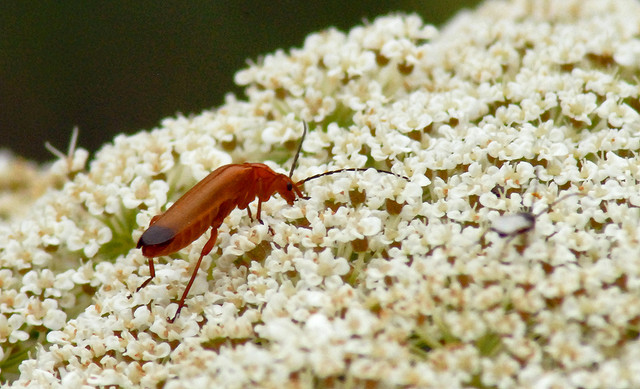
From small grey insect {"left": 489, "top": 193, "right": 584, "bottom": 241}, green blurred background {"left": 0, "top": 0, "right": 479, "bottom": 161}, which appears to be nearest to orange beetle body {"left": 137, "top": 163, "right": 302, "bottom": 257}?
small grey insect {"left": 489, "top": 193, "right": 584, "bottom": 241}

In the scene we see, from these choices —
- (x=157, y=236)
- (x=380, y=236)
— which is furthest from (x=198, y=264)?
(x=380, y=236)

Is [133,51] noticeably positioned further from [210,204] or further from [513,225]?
[513,225]

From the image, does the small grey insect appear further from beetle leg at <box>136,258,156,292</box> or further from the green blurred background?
the green blurred background

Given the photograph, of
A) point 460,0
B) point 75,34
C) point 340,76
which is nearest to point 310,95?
point 340,76

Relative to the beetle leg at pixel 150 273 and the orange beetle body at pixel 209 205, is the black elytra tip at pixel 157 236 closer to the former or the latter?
the orange beetle body at pixel 209 205

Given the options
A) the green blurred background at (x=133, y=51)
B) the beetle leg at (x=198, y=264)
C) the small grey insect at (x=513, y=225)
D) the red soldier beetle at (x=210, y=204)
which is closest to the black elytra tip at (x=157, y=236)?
the red soldier beetle at (x=210, y=204)

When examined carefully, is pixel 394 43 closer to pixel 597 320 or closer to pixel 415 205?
pixel 415 205
